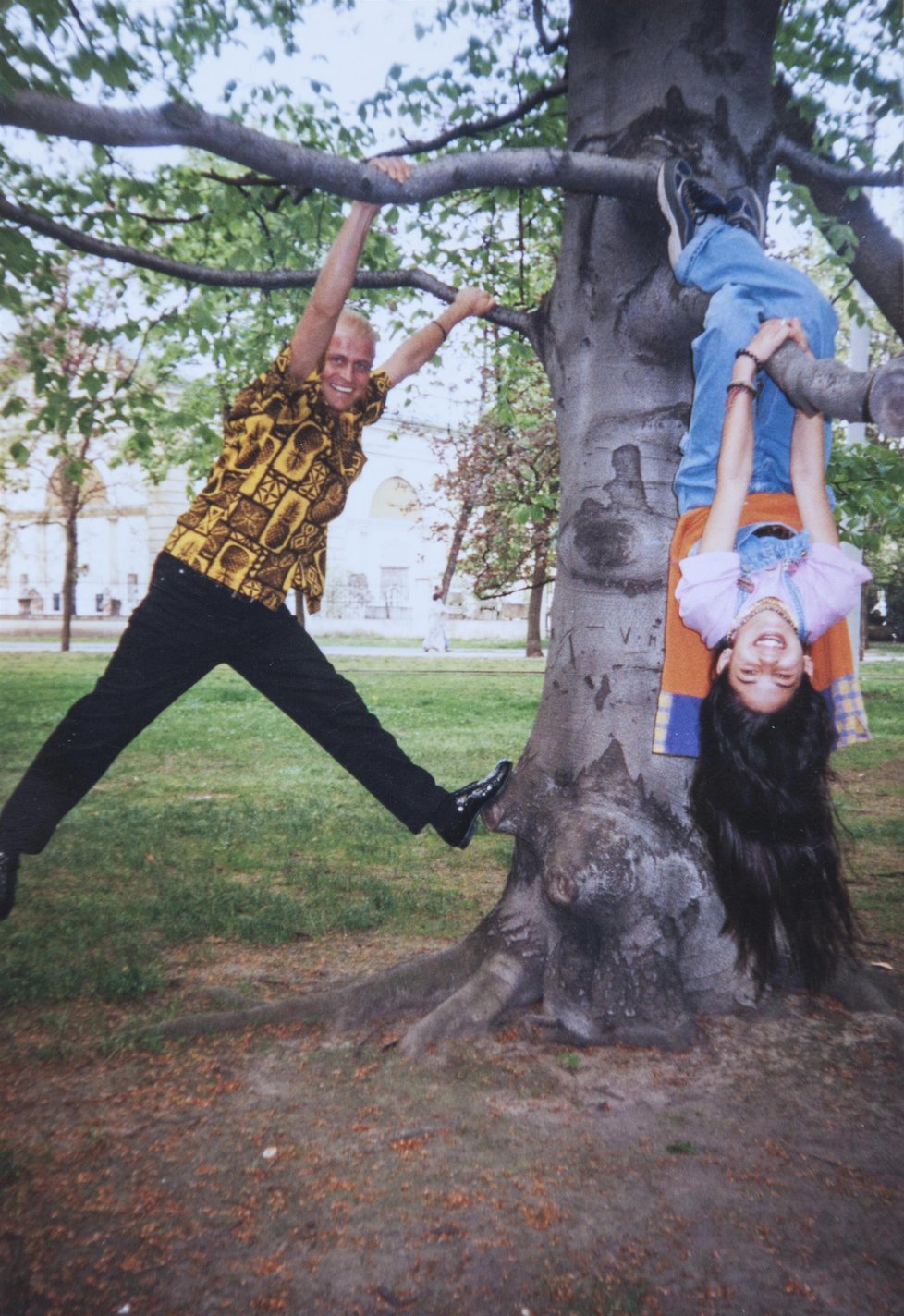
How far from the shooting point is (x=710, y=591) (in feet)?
8.69

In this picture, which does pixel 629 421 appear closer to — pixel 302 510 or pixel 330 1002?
pixel 302 510

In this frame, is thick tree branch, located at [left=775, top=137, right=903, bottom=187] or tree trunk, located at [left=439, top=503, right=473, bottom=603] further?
tree trunk, located at [left=439, top=503, right=473, bottom=603]

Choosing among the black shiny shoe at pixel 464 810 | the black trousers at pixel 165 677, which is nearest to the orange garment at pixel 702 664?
the black shiny shoe at pixel 464 810

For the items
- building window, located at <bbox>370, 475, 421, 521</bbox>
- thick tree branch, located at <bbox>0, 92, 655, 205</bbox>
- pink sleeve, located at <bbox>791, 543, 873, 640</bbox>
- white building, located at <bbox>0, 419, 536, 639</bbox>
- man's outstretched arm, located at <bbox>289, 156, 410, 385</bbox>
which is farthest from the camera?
building window, located at <bbox>370, 475, 421, 521</bbox>

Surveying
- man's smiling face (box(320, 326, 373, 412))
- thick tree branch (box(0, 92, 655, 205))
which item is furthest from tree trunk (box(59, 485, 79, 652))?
thick tree branch (box(0, 92, 655, 205))

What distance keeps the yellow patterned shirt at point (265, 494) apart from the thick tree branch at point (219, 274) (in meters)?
0.84

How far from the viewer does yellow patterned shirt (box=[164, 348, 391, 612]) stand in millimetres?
3652

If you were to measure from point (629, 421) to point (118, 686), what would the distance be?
6.94 ft

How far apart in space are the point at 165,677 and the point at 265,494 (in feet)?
2.55

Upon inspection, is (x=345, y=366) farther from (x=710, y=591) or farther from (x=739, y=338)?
(x=710, y=591)

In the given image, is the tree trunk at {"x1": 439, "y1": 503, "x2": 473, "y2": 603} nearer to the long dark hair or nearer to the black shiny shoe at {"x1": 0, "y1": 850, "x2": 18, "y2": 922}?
the black shiny shoe at {"x1": 0, "y1": 850, "x2": 18, "y2": 922}

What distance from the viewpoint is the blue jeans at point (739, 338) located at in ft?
8.67

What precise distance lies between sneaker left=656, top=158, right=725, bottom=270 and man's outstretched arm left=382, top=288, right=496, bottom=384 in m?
0.95

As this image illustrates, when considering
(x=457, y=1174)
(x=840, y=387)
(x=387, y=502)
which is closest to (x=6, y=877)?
(x=457, y=1174)
